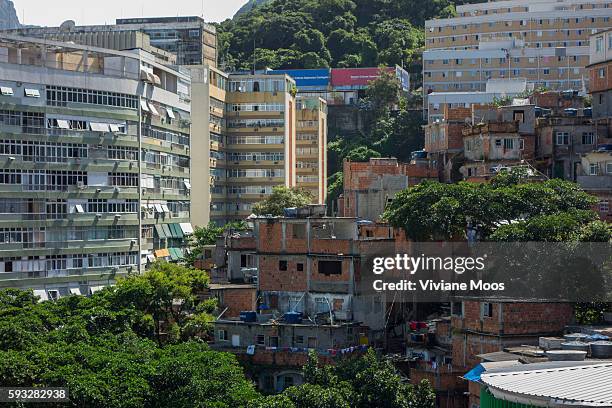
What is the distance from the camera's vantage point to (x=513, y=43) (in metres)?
96.1

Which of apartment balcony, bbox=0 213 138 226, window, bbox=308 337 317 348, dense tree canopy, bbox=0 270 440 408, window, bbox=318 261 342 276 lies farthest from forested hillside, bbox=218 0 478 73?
dense tree canopy, bbox=0 270 440 408

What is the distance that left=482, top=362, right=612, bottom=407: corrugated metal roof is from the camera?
22234 mm

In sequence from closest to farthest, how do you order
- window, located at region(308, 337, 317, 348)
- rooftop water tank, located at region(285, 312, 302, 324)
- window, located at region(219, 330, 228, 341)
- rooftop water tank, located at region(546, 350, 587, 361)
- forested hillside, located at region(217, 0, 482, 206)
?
rooftop water tank, located at region(546, 350, 587, 361) → window, located at region(308, 337, 317, 348) → rooftop water tank, located at region(285, 312, 302, 324) → window, located at region(219, 330, 228, 341) → forested hillside, located at region(217, 0, 482, 206)

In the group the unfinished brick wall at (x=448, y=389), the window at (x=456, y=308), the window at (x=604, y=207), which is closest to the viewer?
the unfinished brick wall at (x=448, y=389)

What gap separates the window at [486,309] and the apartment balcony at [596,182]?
53.0 ft

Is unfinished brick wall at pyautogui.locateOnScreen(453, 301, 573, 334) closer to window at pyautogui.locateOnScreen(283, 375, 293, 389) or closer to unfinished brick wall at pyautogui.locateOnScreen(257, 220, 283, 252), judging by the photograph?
window at pyautogui.locateOnScreen(283, 375, 293, 389)

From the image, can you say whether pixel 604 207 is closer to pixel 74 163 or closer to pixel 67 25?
pixel 74 163

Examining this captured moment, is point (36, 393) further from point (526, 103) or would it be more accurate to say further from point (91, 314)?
point (526, 103)

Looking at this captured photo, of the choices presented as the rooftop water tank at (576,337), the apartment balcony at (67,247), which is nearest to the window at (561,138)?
the apartment balcony at (67,247)

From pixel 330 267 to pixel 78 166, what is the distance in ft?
48.6

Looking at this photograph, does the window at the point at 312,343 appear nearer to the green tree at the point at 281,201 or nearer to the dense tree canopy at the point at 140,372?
the dense tree canopy at the point at 140,372

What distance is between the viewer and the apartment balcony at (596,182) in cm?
5291

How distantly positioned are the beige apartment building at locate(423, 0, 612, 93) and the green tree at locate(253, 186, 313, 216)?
30749 millimetres

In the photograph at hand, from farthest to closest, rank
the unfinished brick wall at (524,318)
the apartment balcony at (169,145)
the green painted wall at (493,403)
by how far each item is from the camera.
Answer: the apartment balcony at (169,145) < the unfinished brick wall at (524,318) < the green painted wall at (493,403)
